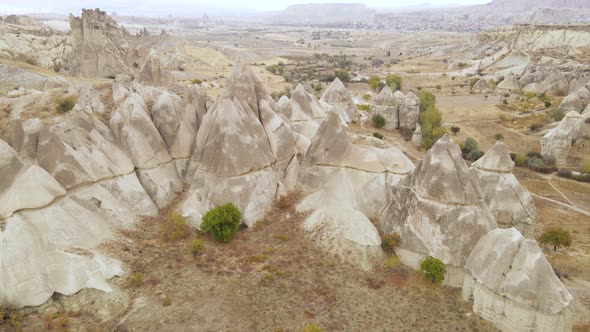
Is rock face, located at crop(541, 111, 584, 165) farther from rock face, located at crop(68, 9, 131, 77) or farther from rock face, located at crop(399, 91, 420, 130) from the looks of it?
rock face, located at crop(68, 9, 131, 77)

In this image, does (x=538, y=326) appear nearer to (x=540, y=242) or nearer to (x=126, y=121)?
(x=540, y=242)

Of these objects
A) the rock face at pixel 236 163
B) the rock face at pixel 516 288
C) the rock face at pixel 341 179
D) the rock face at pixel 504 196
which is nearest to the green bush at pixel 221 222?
the rock face at pixel 236 163

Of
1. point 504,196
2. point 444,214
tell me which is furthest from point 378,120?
→ point 444,214

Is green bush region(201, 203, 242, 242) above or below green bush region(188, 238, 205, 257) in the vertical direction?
above

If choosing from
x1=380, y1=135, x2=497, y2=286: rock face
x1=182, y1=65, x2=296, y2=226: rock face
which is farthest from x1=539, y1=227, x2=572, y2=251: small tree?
x1=182, y1=65, x2=296, y2=226: rock face

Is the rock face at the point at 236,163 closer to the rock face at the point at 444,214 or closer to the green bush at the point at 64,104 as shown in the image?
the green bush at the point at 64,104
